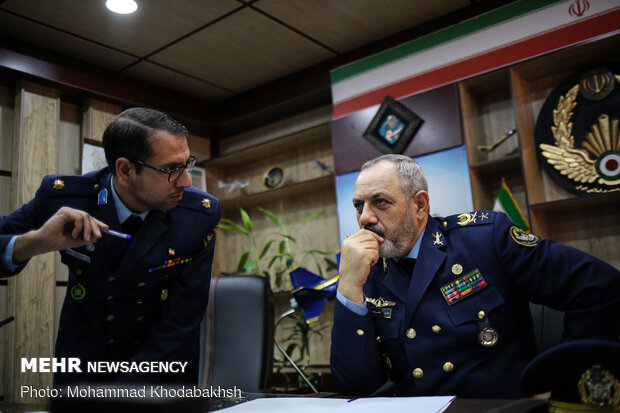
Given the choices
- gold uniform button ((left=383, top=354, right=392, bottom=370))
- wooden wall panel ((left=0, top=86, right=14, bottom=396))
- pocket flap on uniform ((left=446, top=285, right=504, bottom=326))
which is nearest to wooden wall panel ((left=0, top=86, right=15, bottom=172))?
wooden wall panel ((left=0, top=86, right=14, bottom=396))

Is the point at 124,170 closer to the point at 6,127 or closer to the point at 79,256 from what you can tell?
the point at 79,256

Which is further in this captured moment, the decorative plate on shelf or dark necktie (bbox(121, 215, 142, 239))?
the decorative plate on shelf

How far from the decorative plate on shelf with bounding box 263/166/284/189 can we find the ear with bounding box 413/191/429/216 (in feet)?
9.62

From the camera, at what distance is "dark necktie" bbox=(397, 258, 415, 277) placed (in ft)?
5.21

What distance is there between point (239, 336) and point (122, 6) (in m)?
2.39

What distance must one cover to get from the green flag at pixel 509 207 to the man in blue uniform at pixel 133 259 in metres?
2.03

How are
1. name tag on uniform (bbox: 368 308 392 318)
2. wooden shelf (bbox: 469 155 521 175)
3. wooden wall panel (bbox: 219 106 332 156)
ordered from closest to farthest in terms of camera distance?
name tag on uniform (bbox: 368 308 392 318), wooden shelf (bbox: 469 155 521 175), wooden wall panel (bbox: 219 106 332 156)

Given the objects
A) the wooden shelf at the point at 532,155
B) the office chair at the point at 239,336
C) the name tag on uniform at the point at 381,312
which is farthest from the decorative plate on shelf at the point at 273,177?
the name tag on uniform at the point at 381,312

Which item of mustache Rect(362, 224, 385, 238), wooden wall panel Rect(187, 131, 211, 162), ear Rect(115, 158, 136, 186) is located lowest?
mustache Rect(362, 224, 385, 238)

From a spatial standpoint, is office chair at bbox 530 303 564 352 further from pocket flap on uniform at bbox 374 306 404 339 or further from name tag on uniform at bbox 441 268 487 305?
pocket flap on uniform at bbox 374 306 404 339

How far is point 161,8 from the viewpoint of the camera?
3188mm

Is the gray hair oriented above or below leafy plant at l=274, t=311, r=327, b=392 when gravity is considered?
above

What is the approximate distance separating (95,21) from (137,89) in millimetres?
935

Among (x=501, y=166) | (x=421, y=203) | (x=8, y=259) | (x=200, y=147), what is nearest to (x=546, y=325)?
(x=421, y=203)
